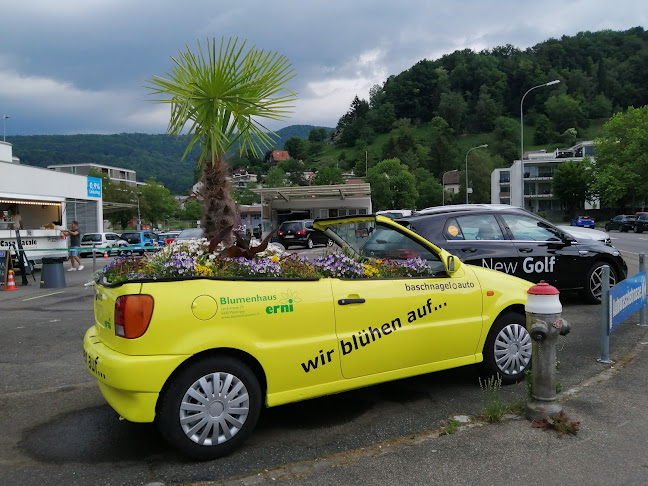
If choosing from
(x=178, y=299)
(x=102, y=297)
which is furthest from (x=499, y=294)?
(x=102, y=297)

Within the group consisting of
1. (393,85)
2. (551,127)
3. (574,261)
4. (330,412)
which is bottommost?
(330,412)

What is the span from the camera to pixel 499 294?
4.64m

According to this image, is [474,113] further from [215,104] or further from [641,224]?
[215,104]

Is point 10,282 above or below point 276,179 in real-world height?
below

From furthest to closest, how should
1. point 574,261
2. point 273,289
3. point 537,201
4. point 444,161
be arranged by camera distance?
1. point 444,161
2. point 537,201
3. point 574,261
4. point 273,289

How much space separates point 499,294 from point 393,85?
171 m

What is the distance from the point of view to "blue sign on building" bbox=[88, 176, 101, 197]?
3214 centimetres

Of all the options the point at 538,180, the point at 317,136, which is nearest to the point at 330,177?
the point at 538,180

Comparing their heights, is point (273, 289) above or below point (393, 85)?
below

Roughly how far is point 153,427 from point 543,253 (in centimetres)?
634

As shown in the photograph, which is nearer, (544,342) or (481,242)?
(544,342)

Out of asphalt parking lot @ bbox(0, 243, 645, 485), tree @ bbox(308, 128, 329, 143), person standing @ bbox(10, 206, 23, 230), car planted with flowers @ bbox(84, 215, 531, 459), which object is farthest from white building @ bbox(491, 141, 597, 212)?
car planted with flowers @ bbox(84, 215, 531, 459)

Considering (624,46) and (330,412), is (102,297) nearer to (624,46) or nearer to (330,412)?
(330,412)

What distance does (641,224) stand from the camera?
4441 cm
